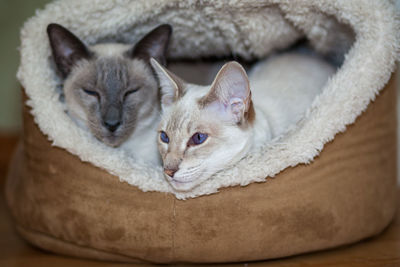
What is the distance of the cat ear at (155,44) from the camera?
1.55 m

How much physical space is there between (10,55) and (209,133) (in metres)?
2.14

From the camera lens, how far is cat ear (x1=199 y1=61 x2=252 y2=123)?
1.16 meters

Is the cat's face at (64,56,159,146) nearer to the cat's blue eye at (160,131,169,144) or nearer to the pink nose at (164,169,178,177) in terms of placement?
the cat's blue eye at (160,131,169,144)

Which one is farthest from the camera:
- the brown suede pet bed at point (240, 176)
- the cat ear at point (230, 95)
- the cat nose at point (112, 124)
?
the cat nose at point (112, 124)

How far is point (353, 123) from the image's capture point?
1363 millimetres

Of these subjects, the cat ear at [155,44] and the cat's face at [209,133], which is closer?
the cat's face at [209,133]

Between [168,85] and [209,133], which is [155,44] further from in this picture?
[209,133]

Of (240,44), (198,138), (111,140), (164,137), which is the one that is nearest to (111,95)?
(111,140)

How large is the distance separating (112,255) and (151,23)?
938 millimetres

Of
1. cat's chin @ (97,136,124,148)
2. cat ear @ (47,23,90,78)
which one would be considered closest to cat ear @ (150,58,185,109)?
cat's chin @ (97,136,124,148)

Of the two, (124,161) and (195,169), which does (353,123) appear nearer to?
(195,169)

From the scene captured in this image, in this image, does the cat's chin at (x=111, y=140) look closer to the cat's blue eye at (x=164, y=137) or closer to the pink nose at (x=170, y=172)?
the cat's blue eye at (x=164, y=137)

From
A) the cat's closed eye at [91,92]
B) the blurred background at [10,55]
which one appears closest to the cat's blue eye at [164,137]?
the cat's closed eye at [91,92]

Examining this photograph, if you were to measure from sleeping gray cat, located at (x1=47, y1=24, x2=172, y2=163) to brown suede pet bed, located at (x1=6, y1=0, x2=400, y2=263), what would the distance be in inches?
3.2
